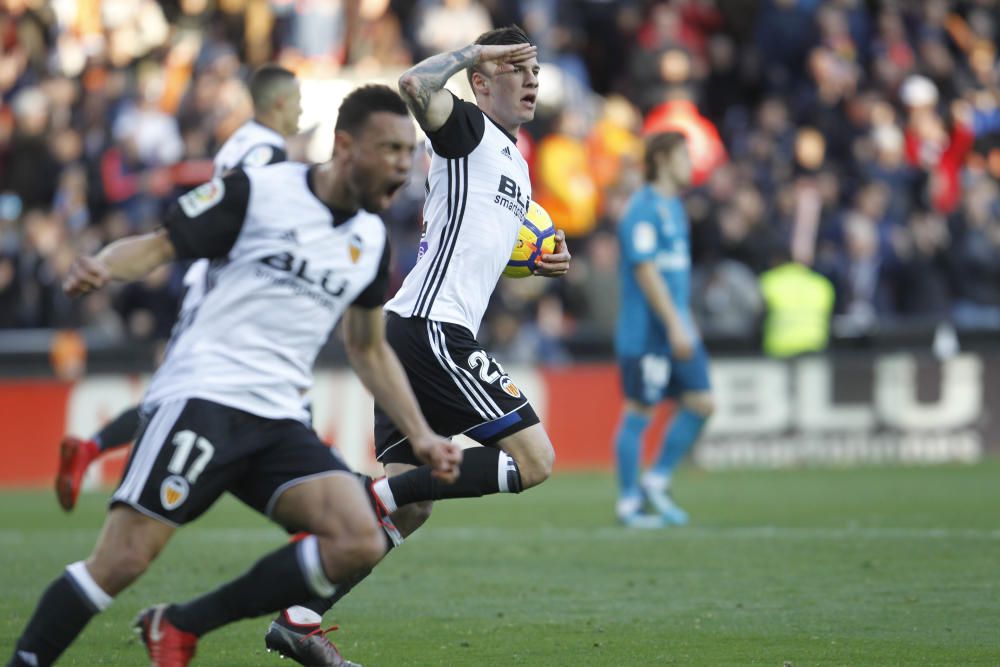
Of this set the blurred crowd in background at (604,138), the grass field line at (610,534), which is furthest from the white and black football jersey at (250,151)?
the blurred crowd in background at (604,138)

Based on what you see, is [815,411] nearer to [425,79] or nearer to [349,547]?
[425,79]

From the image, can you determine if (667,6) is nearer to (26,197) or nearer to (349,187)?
(26,197)

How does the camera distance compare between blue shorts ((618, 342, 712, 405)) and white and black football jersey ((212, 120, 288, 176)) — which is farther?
blue shorts ((618, 342, 712, 405))

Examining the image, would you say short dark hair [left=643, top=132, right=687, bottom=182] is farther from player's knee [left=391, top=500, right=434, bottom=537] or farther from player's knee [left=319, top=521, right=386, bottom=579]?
player's knee [left=319, top=521, right=386, bottom=579]

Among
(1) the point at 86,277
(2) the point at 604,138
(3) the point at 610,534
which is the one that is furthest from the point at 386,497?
(2) the point at 604,138

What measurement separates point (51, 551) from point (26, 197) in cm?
977

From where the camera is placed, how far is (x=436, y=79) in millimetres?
7043

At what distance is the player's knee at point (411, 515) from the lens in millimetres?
7254

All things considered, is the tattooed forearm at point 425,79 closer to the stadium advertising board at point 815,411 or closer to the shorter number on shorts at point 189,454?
the shorter number on shorts at point 189,454

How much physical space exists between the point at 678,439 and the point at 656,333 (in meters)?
0.85

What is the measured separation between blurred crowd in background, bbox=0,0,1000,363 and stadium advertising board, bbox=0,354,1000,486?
30.1 inches

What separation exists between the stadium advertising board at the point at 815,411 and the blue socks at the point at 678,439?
4324mm

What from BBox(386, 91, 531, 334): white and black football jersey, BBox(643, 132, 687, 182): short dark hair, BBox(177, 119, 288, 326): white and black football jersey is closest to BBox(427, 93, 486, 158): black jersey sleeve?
BBox(386, 91, 531, 334): white and black football jersey

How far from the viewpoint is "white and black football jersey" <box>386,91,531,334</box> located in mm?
7469
